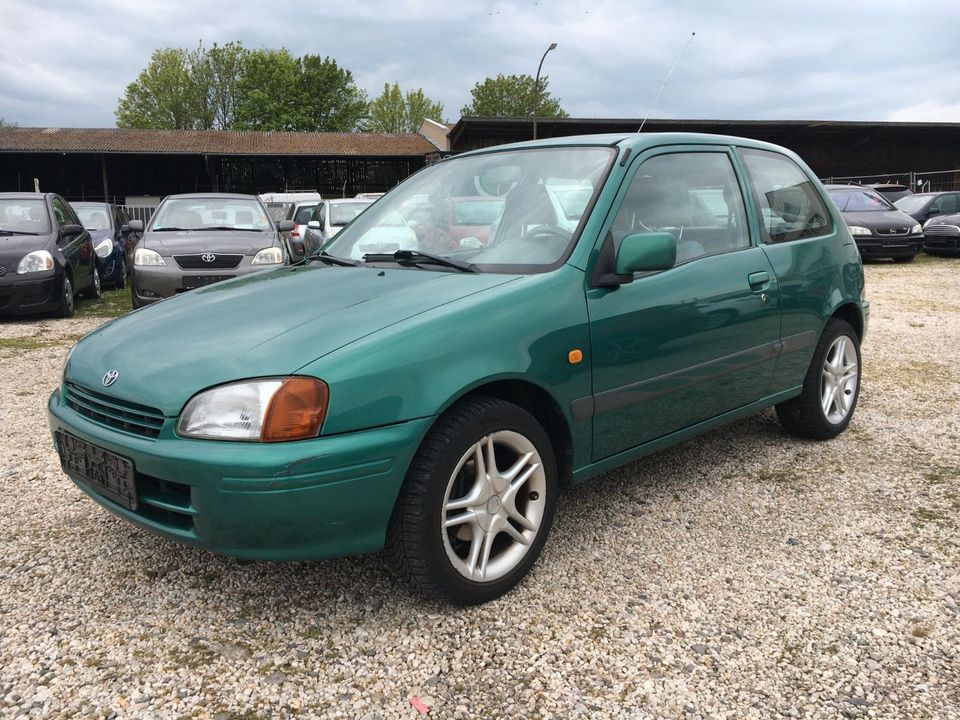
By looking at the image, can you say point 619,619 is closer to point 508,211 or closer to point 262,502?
point 262,502

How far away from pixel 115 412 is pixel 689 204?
2.41 metres

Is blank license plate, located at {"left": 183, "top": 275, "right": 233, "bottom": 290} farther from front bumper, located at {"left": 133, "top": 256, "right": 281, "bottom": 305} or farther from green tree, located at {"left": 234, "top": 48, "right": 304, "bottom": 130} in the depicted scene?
green tree, located at {"left": 234, "top": 48, "right": 304, "bottom": 130}

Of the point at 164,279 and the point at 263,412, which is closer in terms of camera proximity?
the point at 263,412

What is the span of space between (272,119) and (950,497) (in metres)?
64.0

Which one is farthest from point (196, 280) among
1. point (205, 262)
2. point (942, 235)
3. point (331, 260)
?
point (942, 235)

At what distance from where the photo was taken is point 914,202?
17.7 metres

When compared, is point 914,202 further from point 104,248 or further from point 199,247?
point 104,248

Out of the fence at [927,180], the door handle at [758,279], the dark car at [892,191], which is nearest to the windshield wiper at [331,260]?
the door handle at [758,279]

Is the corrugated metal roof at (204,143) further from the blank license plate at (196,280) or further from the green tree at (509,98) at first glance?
the green tree at (509,98)

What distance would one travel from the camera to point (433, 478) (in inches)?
90.9

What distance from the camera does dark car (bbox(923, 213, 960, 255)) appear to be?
15320mm

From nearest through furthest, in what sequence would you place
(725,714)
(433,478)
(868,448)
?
1. (725,714)
2. (433,478)
3. (868,448)

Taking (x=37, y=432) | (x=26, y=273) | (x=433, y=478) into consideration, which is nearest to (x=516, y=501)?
(x=433, y=478)

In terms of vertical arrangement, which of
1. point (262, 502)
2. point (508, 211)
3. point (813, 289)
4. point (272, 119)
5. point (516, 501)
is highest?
point (272, 119)
